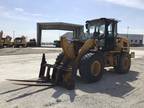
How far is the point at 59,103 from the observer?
7.99m

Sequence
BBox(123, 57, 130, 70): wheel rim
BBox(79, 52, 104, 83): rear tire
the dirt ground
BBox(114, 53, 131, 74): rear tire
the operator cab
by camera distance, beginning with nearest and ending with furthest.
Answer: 1. the dirt ground
2. BBox(79, 52, 104, 83): rear tire
3. the operator cab
4. BBox(114, 53, 131, 74): rear tire
5. BBox(123, 57, 130, 70): wheel rim

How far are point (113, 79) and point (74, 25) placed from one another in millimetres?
53039

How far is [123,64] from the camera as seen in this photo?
1448 centimetres

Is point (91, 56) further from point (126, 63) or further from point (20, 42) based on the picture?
point (20, 42)

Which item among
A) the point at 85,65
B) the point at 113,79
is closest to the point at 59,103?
the point at 85,65

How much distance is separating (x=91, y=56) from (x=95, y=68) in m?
0.59

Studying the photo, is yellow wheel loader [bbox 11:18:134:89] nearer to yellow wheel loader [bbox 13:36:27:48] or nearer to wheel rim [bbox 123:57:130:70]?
wheel rim [bbox 123:57:130:70]

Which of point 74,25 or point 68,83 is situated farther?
point 74,25

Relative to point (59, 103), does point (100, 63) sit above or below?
above

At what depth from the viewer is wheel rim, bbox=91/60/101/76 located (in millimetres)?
11236

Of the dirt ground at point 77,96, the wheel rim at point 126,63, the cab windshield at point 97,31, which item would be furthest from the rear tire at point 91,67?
the wheel rim at point 126,63

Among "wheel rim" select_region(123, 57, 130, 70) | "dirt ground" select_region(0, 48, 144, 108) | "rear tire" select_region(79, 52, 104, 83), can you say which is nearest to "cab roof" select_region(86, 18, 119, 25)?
"wheel rim" select_region(123, 57, 130, 70)

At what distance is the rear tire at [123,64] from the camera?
14.3 metres

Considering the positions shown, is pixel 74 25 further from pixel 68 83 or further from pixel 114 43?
pixel 68 83
